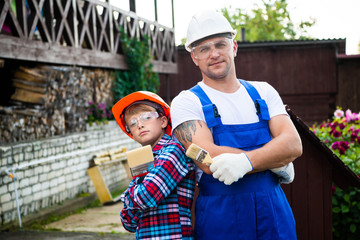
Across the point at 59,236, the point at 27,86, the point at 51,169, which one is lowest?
the point at 59,236

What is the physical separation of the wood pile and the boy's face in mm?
4935

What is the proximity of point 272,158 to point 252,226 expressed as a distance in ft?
1.23

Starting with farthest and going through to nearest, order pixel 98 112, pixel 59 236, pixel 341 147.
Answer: pixel 98 112 → pixel 59 236 → pixel 341 147

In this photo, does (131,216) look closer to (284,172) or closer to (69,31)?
(284,172)

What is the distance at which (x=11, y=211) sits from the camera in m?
7.01

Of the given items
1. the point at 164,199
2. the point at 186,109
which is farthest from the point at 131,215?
the point at 186,109

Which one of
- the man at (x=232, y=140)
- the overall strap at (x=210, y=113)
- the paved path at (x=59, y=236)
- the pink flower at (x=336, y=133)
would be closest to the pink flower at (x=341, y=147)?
the pink flower at (x=336, y=133)

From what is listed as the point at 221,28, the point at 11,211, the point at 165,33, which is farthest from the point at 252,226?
the point at 165,33

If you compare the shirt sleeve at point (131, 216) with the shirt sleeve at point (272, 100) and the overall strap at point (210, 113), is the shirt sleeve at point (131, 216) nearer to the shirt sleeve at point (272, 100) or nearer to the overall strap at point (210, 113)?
the overall strap at point (210, 113)

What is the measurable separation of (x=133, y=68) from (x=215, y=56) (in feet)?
30.7

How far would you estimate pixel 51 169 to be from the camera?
8.24 metres

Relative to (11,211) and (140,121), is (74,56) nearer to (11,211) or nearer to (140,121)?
(11,211)

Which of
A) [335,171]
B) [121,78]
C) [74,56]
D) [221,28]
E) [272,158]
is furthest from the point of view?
[121,78]

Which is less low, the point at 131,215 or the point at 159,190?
the point at 159,190
